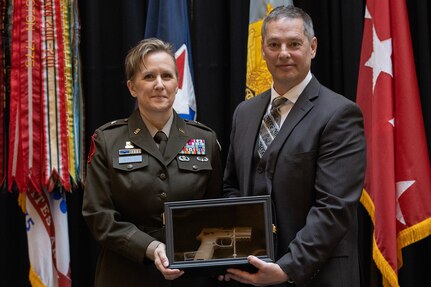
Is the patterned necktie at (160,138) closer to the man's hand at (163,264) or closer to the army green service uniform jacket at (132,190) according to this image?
the army green service uniform jacket at (132,190)

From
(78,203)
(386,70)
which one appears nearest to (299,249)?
(386,70)

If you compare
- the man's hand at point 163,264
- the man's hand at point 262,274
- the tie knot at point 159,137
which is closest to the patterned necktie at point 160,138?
the tie knot at point 159,137

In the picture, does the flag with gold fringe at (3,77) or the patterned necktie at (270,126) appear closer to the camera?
the patterned necktie at (270,126)

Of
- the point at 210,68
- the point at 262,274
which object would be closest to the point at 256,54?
the point at 210,68

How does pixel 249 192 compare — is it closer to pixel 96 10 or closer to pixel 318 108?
pixel 318 108

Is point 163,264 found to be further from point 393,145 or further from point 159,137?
point 393,145

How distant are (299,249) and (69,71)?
6.03 ft

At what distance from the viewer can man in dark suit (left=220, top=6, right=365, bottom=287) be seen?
2.10 metres

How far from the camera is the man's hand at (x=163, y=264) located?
6.71 ft

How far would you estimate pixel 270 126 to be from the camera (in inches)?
91.4

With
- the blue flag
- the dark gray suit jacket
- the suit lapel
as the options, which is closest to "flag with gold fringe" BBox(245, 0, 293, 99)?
the blue flag

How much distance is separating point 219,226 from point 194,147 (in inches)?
17.3

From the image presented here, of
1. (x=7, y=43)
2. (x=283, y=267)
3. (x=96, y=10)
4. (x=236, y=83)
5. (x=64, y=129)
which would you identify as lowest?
(x=283, y=267)

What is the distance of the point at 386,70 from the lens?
130 inches
